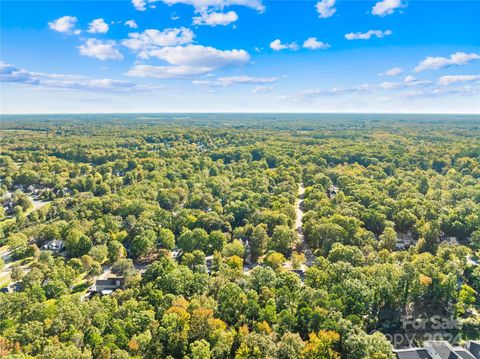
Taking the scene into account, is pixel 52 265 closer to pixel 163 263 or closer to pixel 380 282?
pixel 163 263

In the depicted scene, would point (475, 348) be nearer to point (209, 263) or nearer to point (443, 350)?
point (443, 350)

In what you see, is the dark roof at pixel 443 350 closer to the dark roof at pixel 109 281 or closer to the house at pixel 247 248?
the house at pixel 247 248

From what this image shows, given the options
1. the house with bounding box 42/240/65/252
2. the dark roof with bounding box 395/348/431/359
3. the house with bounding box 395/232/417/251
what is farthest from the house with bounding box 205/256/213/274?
the house with bounding box 395/232/417/251

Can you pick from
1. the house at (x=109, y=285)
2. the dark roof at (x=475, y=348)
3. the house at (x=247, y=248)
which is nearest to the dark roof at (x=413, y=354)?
the dark roof at (x=475, y=348)

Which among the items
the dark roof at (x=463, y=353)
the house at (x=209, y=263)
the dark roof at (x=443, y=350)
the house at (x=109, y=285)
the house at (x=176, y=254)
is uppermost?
the dark roof at (x=443, y=350)

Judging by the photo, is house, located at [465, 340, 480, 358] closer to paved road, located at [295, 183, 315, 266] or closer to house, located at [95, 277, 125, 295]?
paved road, located at [295, 183, 315, 266]

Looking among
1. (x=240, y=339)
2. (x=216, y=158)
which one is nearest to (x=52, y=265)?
(x=240, y=339)
